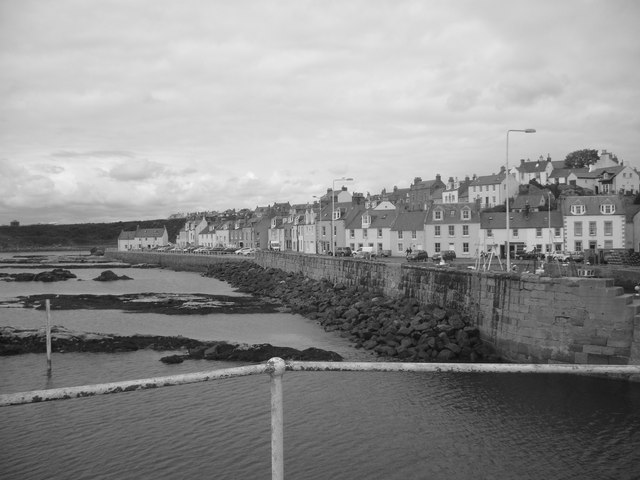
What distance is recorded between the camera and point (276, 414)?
3.23 metres

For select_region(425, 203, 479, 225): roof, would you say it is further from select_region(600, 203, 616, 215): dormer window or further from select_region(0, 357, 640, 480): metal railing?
select_region(0, 357, 640, 480): metal railing

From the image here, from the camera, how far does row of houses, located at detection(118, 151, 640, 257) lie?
2233 inches

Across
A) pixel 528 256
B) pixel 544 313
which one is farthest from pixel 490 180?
pixel 544 313

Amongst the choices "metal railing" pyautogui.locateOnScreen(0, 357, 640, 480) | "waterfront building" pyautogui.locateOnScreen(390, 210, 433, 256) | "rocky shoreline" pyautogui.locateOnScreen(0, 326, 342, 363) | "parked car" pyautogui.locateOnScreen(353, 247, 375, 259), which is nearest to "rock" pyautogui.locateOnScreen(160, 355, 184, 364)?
"rocky shoreline" pyautogui.locateOnScreen(0, 326, 342, 363)

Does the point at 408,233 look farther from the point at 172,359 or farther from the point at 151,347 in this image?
the point at 172,359

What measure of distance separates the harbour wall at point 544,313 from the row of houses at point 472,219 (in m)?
6.49

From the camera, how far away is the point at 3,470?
35.7 ft

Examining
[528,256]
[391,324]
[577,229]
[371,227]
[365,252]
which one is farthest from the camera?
[371,227]

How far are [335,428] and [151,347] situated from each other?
12788mm

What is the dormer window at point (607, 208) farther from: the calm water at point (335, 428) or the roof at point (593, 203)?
the calm water at point (335, 428)

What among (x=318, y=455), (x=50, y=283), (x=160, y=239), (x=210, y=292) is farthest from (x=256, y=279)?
(x=160, y=239)

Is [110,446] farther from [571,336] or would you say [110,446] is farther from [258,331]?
[258,331]

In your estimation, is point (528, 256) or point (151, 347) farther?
point (528, 256)

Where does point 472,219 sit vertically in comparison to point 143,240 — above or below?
above
